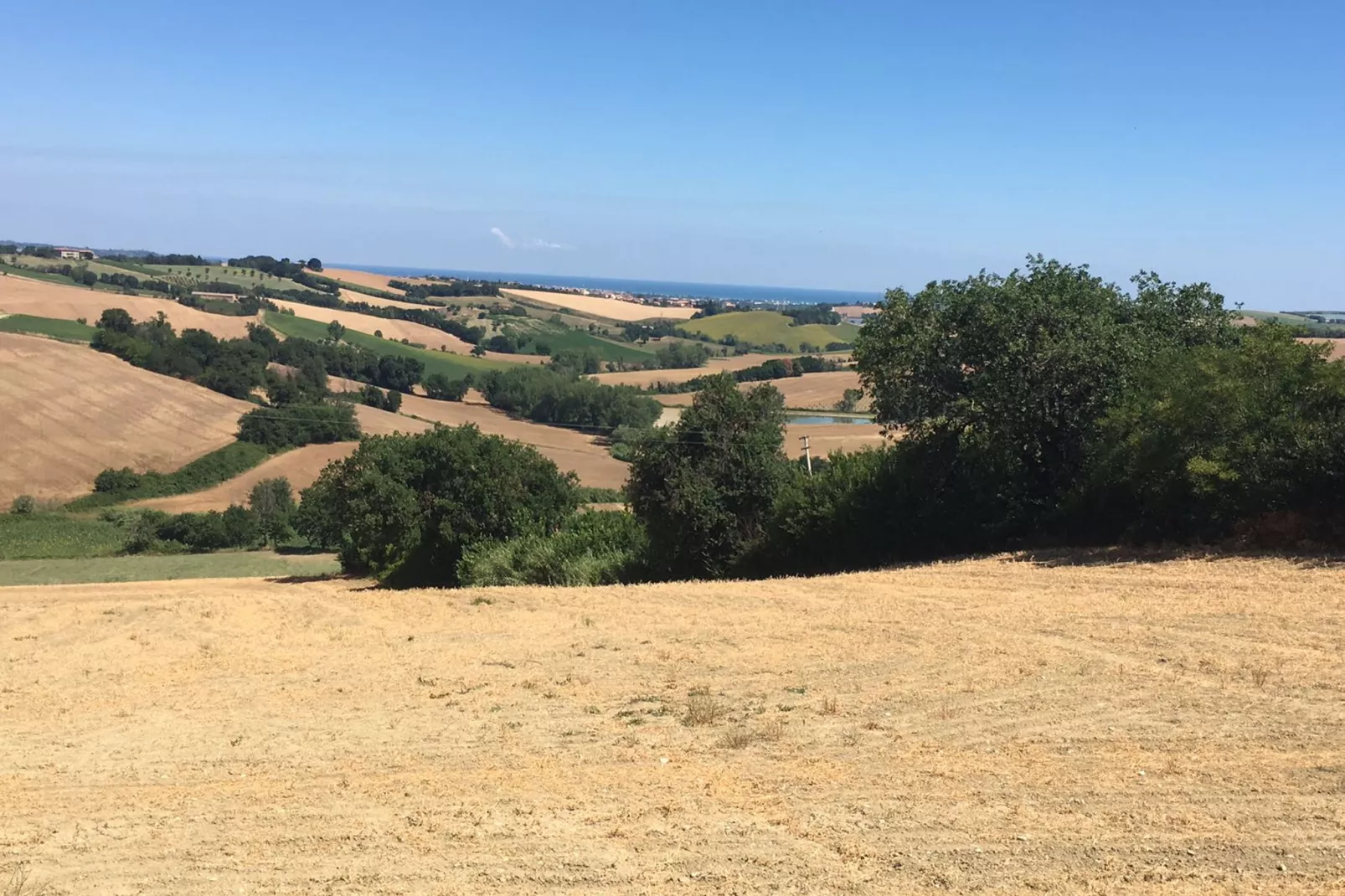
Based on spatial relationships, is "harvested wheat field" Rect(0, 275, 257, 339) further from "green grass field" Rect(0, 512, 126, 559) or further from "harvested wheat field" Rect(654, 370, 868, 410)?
"green grass field" Rect(0, 512, 126, 559)

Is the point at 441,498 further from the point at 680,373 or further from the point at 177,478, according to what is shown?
the point at 680,373

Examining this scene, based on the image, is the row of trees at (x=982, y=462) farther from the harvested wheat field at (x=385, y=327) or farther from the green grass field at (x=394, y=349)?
the harvested wheat field at (x=385, y=327)

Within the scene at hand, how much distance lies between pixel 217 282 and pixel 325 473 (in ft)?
411

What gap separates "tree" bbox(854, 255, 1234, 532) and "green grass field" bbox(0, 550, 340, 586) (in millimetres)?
A: 28230

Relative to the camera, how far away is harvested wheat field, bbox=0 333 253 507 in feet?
204

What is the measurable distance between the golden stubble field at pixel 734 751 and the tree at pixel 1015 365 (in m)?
6.11

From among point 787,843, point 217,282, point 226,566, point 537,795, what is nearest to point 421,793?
point 537,795

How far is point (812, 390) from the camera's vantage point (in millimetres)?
93375

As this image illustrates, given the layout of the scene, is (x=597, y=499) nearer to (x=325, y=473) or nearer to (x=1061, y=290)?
(x=325, y=473)

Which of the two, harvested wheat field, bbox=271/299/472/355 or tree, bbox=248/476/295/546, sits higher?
harvested wheat field, bbox=271/299/472/355

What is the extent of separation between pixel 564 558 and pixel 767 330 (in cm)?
13704

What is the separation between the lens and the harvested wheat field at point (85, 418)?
62.2 m

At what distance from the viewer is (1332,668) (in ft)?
39.2

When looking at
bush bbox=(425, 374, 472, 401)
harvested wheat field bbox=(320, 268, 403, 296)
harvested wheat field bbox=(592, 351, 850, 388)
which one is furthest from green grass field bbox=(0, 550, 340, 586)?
harvested wheat field bbox=(320, 268, 403, 296)
